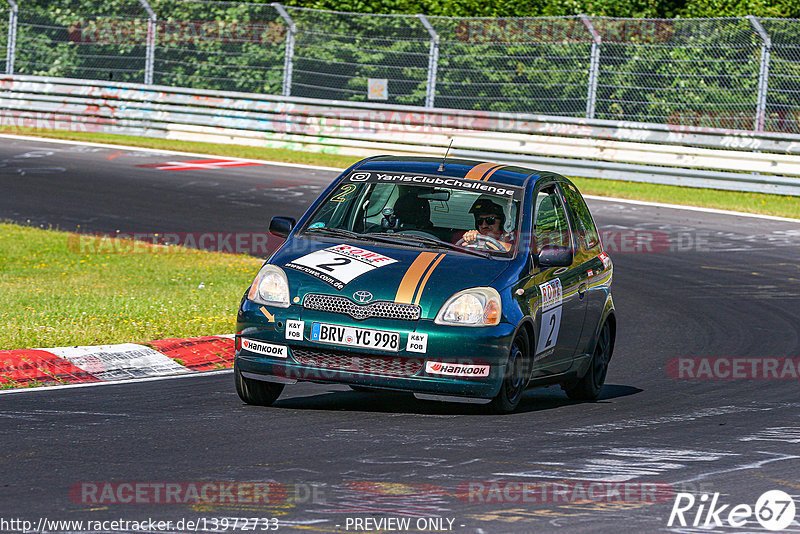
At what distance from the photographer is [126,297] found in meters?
12.7

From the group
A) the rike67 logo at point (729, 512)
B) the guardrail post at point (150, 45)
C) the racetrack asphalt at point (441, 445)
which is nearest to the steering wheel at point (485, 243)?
the racetrack asphalt at point (441, 445)

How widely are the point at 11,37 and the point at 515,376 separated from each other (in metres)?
23.8

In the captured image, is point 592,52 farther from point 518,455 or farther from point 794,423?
point 518,455

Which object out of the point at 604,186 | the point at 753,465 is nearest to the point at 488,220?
the point at 753,465

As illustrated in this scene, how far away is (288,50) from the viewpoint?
27.2m

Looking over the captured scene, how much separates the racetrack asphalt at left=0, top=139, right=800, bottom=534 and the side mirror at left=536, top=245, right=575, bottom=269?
0.96 m

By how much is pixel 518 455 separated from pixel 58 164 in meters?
18.6

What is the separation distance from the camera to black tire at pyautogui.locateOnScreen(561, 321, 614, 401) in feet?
31.8

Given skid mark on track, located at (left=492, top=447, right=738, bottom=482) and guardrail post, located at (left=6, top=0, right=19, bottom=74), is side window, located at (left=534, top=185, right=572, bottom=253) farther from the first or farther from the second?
guardrail post, located at (left=6, top=0, right=19, bottom=74)

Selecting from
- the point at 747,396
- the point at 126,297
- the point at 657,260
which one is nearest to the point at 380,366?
the point at 747,396
